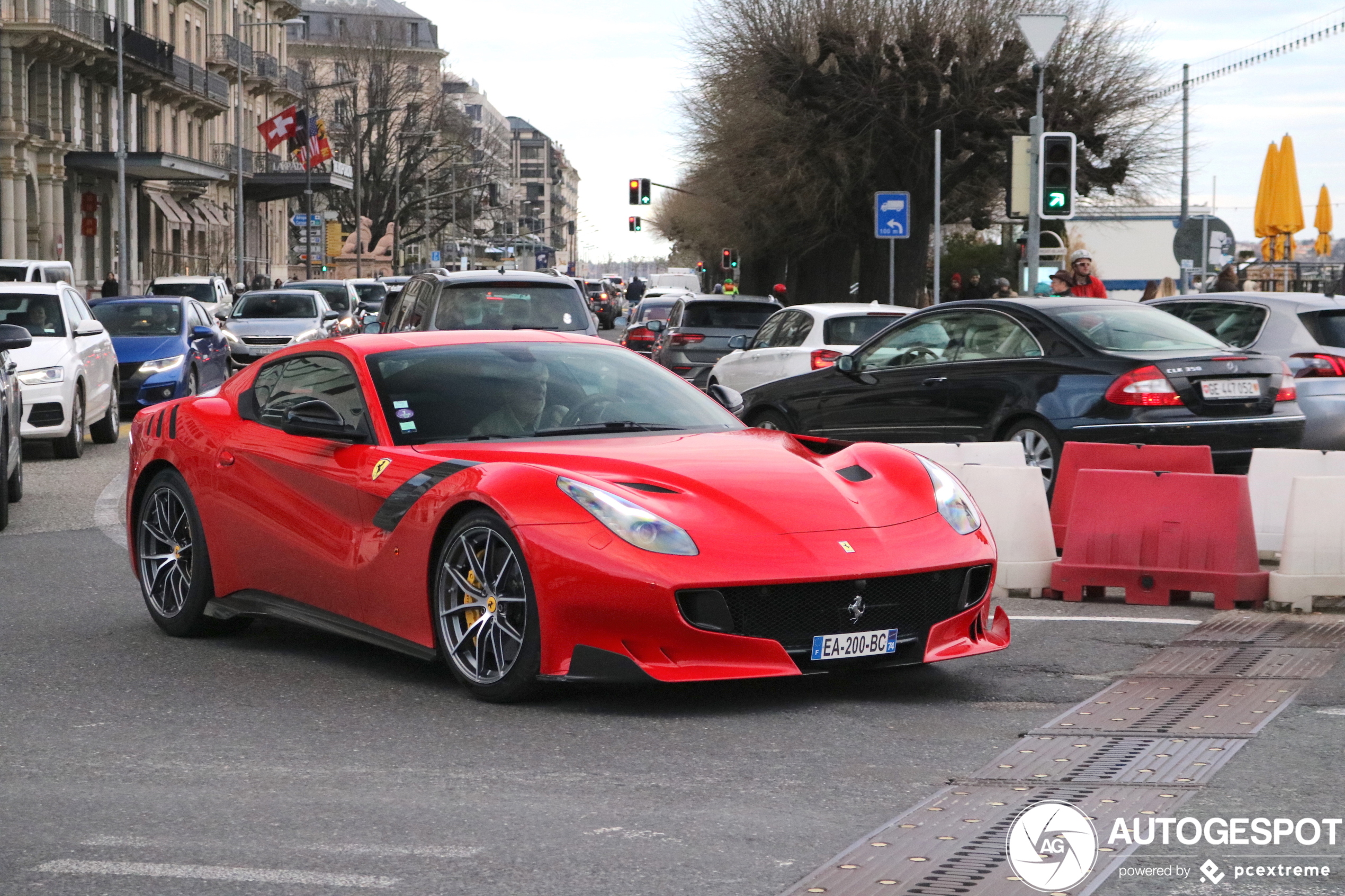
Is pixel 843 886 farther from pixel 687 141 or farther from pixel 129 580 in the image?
pixel 687 141

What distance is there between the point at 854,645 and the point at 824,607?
179 millimetres

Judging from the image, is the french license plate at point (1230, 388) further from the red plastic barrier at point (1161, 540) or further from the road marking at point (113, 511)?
the road marking at point (113, 511)

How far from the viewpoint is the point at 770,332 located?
1945 cm

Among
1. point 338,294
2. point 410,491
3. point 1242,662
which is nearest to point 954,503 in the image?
point 1242,662

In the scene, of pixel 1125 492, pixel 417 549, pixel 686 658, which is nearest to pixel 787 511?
pixel 686 658

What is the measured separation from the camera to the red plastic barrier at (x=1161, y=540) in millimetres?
8969

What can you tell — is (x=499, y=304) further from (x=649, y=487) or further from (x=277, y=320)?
(x=277, y=320)

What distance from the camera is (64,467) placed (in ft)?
55.9

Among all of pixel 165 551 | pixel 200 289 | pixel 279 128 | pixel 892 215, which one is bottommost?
pixel 165 551

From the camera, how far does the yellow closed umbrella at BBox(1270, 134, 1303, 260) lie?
39875 millimetres

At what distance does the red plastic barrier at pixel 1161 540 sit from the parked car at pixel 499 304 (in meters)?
8.70

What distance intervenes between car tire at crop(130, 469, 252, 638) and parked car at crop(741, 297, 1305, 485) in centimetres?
550

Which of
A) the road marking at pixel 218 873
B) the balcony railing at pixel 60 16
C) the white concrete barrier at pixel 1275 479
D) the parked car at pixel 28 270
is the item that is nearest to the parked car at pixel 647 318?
the parked car at pixel 28 270

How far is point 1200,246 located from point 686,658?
2211 centimetres
